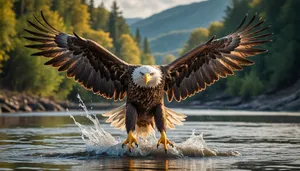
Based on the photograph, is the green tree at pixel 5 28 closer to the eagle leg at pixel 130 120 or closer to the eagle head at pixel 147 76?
the eagle leg at pixel 130 120

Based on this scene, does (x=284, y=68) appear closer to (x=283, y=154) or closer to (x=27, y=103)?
(x=27, y=103)

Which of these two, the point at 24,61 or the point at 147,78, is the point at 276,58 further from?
the point at 147,78

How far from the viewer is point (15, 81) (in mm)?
63000

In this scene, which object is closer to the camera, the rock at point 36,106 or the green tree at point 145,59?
the rock at point 36,106

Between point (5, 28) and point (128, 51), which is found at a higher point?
point (128, 51)

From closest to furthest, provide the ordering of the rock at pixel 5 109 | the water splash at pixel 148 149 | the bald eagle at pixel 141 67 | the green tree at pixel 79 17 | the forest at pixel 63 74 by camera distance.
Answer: the water splash at pixel 148 149 → the bald eagle at pixel 141 67 → the rock at pixel 5 109 → the forest at pixel 63 74 → the green tree at pixel 79 17

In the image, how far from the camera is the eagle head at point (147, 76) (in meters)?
15.3

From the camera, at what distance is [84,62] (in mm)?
16891

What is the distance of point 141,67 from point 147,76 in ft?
1.66

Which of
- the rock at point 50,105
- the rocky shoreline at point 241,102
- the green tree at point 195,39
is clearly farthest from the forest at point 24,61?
the green tree at point 195,39

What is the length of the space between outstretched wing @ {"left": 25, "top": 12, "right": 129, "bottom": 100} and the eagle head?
2.98ft

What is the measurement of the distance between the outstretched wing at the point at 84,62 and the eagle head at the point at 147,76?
35.8 inches

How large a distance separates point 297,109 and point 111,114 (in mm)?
39027

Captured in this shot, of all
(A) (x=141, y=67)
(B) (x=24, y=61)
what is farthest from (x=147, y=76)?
(B) (x=24, y=61)
